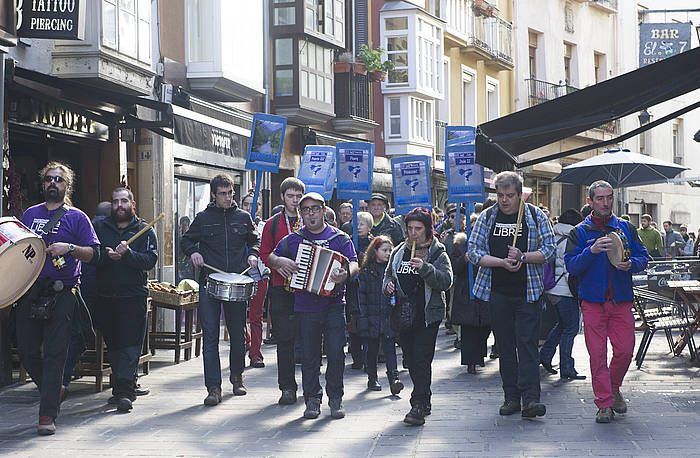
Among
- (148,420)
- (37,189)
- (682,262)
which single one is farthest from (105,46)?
(682,262)

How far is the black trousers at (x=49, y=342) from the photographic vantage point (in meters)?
9.05

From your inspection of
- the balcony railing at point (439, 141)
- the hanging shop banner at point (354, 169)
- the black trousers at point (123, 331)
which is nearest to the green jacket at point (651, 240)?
the balcony railing at point (439, 141)

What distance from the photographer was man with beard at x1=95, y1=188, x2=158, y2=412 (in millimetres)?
10344

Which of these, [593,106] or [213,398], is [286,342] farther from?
[593,106]

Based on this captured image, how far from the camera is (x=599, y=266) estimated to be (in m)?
9.34

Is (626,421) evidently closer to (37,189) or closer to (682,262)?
(37,189)

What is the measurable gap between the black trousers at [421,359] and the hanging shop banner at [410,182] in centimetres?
849

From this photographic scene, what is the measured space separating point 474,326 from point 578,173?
710cm

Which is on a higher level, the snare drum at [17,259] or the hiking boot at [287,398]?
the snare drum at [17,259]

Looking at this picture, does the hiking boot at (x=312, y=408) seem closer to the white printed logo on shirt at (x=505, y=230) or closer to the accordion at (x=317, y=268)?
the accordion at (x=317, y=268)

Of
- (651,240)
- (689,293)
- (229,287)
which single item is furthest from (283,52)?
(229,287)

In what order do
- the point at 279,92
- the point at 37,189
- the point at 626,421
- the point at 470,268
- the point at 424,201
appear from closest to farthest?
1. the point at 626,421
2. the point at 470,268
3. the point at 37,189
4. the point at 424,201
5. the point at 279,92

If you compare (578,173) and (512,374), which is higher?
(578,173)

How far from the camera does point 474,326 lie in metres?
12.3
